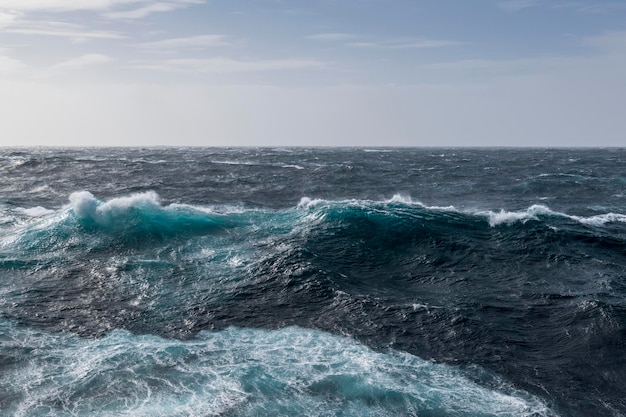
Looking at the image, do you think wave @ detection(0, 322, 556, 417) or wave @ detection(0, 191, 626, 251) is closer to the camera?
wave @ detection(0, 322, 556, 417)

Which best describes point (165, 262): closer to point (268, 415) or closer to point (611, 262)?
point (268, 415)

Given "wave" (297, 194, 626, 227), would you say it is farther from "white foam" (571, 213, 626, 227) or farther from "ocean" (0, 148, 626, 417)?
"ocean" (0, 148, 626, 417)

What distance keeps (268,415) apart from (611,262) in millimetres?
20958

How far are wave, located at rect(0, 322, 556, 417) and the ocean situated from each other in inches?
2.2

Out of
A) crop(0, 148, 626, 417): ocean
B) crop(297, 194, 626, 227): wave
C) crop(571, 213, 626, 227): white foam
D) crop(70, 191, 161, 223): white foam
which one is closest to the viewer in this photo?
crop(0, 148, 626, 417): ocean

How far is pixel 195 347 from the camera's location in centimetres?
1617

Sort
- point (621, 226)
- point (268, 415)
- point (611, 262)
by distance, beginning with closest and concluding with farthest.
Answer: point (268, 415) < point (611, 262) < point (621, 226)

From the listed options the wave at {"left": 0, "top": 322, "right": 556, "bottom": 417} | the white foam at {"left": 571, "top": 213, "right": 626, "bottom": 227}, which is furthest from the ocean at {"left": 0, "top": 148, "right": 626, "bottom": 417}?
the white foam at {"left": 571, "top": 213, "right": 626, "bottom": 227}

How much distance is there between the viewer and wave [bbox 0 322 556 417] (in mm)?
12812

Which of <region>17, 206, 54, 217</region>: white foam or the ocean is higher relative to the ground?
<region>17, 206, 54, 217</region>: white foam

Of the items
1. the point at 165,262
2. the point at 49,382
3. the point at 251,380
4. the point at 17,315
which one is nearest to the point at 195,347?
the point at 251,380

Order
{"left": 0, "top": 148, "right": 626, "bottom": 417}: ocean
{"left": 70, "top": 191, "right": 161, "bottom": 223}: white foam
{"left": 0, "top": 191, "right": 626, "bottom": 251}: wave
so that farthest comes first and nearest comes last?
{"left": 70, "top": 191, "right": 161, "bottom": 223}: white foam → {"left": 0, "top": 191, "right": 626, "bottom": 251}: wave → {"left": 0, "top": 148, "right": 626, "bottom": 417}: ocean

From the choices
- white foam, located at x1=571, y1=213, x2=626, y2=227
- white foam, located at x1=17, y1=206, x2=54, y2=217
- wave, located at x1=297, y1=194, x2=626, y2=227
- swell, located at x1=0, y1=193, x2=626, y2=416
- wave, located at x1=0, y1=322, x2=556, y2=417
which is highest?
wave, located at x1=297, y1=194, x2=626, y2=227

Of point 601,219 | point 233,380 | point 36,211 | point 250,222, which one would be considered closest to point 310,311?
point 233,380
